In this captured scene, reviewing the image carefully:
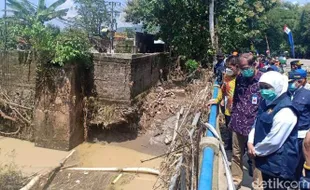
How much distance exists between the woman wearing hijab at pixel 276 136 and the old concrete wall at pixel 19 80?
8010 mm

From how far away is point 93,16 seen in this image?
1688cm

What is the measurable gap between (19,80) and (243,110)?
25.2 feet

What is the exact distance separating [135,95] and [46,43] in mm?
2964

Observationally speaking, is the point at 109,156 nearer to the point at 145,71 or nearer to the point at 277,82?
the point at 145,71

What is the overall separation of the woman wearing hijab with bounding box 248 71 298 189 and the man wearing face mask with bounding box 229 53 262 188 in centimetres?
110

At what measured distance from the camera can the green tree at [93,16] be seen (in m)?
16.7

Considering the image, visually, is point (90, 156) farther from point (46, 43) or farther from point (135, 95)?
point (46, 43)

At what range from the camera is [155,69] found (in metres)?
13.3

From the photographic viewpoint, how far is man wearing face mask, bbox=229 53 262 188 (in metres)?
4.45

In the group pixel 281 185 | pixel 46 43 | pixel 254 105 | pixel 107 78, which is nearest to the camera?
pixel 281 185

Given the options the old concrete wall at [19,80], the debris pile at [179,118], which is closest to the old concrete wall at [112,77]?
the debris pile at [179,118]

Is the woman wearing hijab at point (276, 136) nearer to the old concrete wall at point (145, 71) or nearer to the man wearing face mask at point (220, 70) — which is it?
the man wearing face mask at point (220, 70)

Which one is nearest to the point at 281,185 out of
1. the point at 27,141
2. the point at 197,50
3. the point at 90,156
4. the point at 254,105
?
the point at 254,105

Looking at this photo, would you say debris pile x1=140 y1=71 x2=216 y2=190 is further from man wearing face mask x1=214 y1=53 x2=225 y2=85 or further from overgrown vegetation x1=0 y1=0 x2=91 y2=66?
overgrown vegetation x1=0 y1=0 x2=91 y2=66
